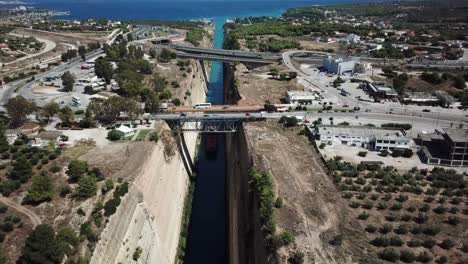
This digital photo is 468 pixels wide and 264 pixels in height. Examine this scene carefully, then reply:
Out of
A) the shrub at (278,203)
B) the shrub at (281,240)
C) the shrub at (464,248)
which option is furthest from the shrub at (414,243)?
the shrub at (278,203)

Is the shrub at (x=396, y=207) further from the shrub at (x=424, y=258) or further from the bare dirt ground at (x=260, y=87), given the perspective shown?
the bare dirt ground at (x=260, y=87)

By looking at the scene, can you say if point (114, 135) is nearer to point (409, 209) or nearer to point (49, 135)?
point (49, 135)

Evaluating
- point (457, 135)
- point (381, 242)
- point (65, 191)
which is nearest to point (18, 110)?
point (65, 191)

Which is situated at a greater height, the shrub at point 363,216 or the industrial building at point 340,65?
the industrial building at point 340,65

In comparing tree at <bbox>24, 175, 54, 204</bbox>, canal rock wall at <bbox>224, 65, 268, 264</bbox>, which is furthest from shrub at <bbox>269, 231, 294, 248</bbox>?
tree at <bbox>24, 175, 54, 204</bbox>

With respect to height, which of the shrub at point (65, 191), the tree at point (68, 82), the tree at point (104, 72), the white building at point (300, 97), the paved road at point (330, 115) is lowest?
the shrub at point (65, 191)

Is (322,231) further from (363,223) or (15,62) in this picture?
(15,62)

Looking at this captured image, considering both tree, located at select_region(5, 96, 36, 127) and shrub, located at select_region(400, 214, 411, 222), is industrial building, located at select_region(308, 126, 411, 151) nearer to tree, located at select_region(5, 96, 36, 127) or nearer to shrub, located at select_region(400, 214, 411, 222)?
shrub, located at select_region(400, 214, 411, 222)
